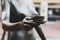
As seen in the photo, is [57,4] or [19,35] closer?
[19,35]

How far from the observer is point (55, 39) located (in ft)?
8.90

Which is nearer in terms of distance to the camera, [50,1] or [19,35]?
[19,35]

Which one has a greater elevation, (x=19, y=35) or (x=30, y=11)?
(x=30, y=11)

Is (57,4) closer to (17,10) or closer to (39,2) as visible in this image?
(39,2)

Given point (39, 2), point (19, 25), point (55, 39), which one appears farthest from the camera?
point (39, 2)

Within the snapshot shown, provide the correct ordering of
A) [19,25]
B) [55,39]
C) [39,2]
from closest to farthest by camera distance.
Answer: [19,25], [55,39], [39,2]

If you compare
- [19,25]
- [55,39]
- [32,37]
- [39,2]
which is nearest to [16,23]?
[19,25]

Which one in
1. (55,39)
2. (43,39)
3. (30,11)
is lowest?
(55,39)

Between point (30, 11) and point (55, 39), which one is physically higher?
point (30, 11)

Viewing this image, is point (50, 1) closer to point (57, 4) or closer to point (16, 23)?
point (57, 4)

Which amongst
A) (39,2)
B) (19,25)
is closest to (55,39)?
(39,2)

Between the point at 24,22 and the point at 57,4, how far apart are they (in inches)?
151

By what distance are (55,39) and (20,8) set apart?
2.00m

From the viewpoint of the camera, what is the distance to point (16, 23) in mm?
773
